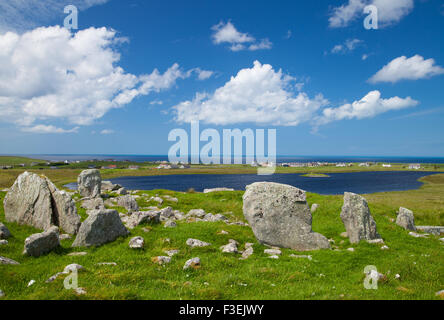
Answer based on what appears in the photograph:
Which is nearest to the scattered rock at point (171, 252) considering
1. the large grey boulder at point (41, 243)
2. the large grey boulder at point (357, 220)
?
the large grey boulder at point (41, 243)

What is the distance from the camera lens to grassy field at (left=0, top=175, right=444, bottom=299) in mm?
8516

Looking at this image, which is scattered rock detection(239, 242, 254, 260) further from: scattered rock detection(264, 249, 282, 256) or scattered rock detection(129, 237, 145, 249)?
scattered rock detection(129, 237, 145, 249)

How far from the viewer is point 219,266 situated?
1121 cm

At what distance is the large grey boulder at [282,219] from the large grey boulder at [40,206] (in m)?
10.9

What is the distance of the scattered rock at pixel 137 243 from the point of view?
1279 cm

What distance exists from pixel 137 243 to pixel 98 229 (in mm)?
2297

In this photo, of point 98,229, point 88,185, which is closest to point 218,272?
point 98,229

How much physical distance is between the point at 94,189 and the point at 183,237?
67.5 ft

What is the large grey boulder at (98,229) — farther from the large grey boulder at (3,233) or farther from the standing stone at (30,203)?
the standing stone at (30,203)

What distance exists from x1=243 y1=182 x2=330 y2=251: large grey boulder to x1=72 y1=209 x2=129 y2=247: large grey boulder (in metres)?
7.63

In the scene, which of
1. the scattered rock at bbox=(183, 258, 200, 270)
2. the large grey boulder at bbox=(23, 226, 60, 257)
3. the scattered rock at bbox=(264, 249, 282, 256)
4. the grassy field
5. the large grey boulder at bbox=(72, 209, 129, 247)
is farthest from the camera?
the scattered rock at bbox=(264, 249, 282, 256)

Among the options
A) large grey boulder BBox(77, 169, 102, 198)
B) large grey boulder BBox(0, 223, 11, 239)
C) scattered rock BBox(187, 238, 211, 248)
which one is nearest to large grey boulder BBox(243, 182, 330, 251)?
scattered rock BBox(187, 238, 211, 248)
